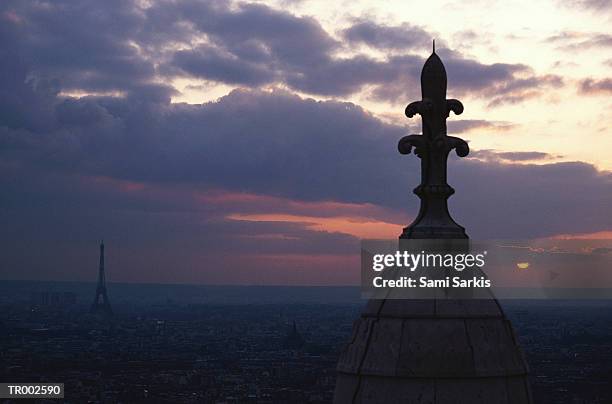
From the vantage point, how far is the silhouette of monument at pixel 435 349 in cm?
700

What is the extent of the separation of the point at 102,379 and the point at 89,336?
67.6 meters

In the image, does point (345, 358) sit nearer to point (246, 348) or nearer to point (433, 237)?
point (433, 237)

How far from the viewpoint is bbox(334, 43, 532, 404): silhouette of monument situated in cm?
700

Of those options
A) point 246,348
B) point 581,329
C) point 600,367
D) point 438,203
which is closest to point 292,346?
point 246,348

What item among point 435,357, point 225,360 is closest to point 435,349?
point 435,357

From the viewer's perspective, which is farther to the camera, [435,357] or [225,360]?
[225,360]

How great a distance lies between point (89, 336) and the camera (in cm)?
16650

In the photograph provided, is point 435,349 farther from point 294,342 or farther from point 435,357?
point 294,342

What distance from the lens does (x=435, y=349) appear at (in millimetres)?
7035

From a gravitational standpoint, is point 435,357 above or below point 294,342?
above

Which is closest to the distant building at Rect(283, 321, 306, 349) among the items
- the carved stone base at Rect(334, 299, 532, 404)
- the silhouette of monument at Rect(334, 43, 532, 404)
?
the silhouette of monument at Rect(334, 43, 532, 404)

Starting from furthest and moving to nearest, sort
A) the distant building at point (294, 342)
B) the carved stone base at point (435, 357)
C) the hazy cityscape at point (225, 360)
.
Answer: the distant building at point (294, 342) → the hazy cityscape at point (225, 360) → the carved stone base at point (435, 357)

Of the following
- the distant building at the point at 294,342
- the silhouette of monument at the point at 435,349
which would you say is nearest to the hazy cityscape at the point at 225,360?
the distant building at the point at 294,342

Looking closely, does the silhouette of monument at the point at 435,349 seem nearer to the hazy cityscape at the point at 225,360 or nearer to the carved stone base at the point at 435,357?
the carved stone base at the point at 435,357
